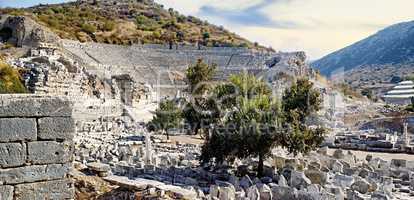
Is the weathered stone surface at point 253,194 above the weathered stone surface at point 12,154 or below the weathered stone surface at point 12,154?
below

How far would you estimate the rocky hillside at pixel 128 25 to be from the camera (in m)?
71.7

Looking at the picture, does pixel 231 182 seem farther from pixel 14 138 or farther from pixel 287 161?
pixel 14 138

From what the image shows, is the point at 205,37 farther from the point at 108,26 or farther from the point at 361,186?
the point at 361,186

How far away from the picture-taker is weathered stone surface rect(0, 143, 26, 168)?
6852mm

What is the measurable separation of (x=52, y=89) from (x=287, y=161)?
80.2ft

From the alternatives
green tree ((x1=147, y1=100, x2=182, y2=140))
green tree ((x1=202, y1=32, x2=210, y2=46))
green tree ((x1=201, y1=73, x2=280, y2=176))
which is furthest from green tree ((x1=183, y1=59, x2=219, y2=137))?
green tree ((x1=202, y1=32, x2=210, y2=46))

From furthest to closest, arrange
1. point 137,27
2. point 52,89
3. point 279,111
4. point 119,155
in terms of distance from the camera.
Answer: point 137,27, point 52,89, point 119,155, point 279,111

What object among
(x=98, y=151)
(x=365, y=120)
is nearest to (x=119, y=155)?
(x=98, y=151)

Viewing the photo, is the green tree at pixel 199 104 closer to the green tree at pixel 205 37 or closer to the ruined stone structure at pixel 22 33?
the ruined stone structure at pixel 22 33

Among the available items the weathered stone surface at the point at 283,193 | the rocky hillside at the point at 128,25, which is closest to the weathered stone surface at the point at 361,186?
the weathered stone surface at the point at 283,193

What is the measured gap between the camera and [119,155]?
66.0 feet

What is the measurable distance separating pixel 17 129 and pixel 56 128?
1.69 feet

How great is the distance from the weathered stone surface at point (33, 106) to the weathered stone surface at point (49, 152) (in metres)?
0.39

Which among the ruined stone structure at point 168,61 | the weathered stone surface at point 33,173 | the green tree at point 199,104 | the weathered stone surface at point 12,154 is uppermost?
the ruined stone structure at point 168,61
